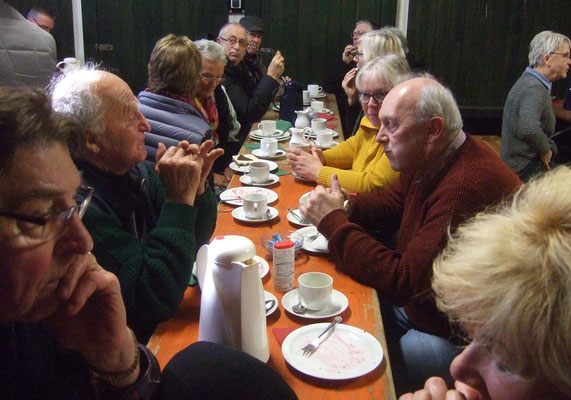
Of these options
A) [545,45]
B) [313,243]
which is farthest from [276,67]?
[313,243]

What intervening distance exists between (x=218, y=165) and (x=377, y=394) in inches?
105

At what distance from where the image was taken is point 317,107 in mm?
4188

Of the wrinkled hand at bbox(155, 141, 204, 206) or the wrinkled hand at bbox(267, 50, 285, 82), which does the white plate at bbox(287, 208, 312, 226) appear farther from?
the wrinkled hand at bbox(267, 50, 285, 82)

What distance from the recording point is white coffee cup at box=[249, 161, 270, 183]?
2.37 metres

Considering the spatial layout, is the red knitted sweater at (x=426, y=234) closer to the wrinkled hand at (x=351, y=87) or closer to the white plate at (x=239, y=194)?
the white plate at (x=239, y=194)

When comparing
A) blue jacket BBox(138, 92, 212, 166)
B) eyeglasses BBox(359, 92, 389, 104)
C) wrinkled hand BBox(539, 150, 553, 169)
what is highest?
eyeglasses BBox(359, 92, 389, 104)

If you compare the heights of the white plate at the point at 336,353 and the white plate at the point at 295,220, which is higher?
the white plate at the point at 336,353

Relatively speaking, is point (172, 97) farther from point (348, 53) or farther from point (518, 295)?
point (348, 53)

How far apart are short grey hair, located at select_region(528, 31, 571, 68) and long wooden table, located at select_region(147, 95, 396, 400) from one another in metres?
2.64

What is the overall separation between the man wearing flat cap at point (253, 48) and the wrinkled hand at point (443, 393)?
3949mm

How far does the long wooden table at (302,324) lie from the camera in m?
1.06

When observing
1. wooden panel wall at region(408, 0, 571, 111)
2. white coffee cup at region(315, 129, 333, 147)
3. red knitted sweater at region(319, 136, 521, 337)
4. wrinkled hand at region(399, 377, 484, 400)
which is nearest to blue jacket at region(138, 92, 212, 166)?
white coffee cup at region(315, 129, 333, 147)

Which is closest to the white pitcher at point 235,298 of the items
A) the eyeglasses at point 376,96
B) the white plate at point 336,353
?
the white plate at point 336,353

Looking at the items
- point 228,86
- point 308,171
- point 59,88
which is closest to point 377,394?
point 59,88
